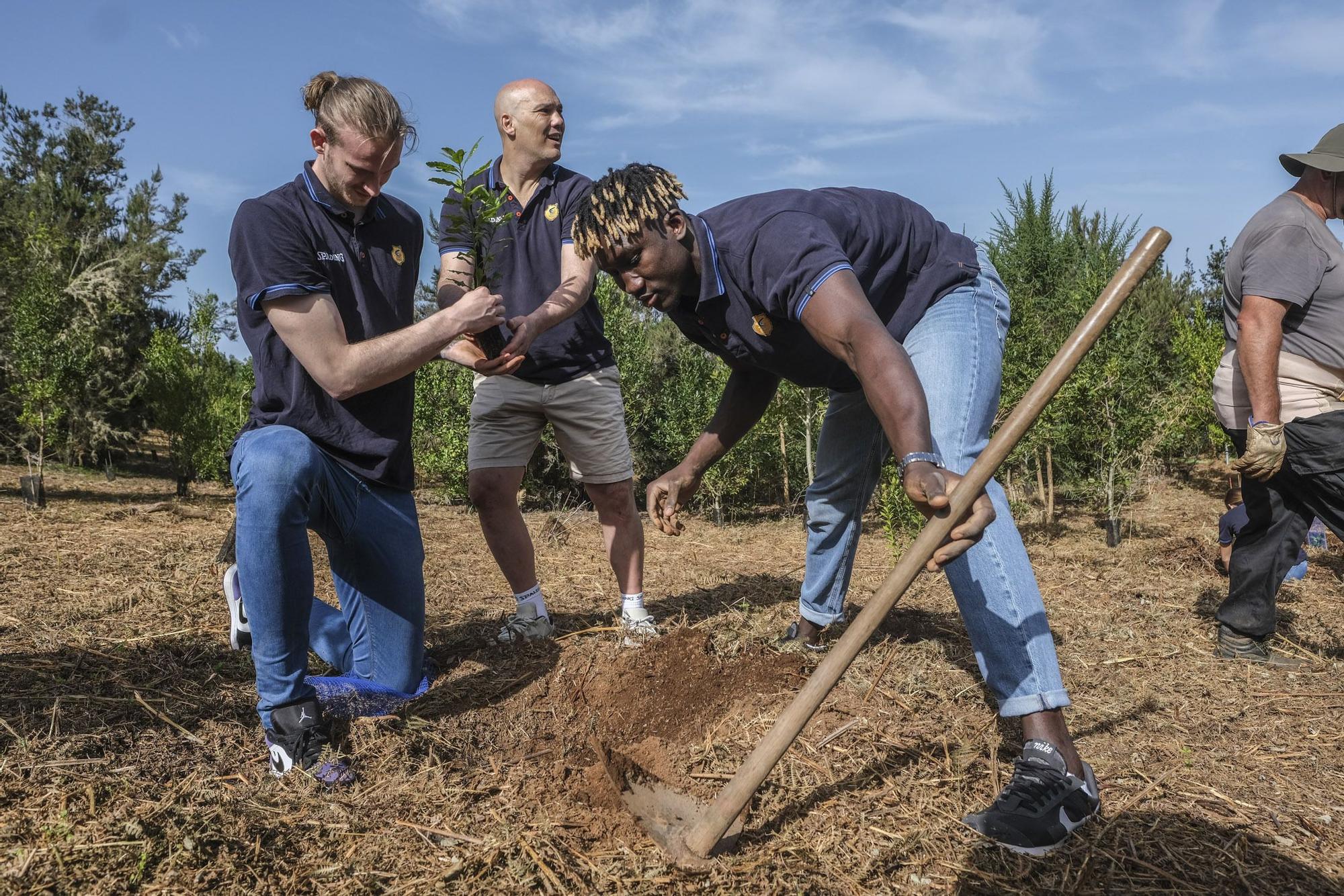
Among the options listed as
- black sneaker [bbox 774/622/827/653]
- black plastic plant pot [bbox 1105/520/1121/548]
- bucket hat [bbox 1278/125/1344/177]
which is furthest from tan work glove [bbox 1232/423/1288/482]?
black plastic plant pot [bbox 1105/520/1121/548]

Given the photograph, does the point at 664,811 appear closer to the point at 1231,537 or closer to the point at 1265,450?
the point at 1265,450

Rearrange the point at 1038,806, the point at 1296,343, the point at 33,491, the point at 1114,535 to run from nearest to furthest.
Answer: the point at 1038,806
the point at 1296,343
the point at 1114,535
the point at 33,491

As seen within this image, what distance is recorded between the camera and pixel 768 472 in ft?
34.4

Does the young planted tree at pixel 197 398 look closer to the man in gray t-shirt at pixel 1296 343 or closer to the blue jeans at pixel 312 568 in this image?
the blue jeans at pixel 312 568

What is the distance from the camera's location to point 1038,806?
2.21 meters

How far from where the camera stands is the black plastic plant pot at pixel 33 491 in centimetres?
1007

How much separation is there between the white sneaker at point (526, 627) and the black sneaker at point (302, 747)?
1250mm

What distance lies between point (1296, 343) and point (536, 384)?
10.3ft

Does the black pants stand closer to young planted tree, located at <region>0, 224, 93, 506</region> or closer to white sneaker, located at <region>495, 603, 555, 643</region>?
white sneaker, located at <region>495, 603, 555, 643</region>

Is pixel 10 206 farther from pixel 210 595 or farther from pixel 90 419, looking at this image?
pixel 210 595

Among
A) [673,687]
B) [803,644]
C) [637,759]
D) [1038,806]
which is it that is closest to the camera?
[1038,806]

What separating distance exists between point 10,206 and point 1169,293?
86.2 ft

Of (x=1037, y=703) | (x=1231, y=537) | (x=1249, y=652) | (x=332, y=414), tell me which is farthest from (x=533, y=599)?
(x=1231, y=537)

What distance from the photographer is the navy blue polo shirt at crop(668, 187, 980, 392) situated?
2.29 metres
